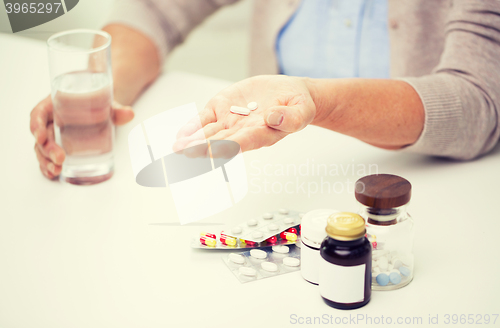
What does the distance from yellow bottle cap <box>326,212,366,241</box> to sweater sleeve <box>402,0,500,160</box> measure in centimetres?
37

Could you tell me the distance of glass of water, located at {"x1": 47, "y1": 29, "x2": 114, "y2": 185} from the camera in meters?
0.77

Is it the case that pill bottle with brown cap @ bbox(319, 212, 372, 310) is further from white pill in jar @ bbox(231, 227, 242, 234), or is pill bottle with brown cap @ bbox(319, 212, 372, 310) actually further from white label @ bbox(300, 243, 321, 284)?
white pill in jar @ bbox(231, 227, 242, 234)

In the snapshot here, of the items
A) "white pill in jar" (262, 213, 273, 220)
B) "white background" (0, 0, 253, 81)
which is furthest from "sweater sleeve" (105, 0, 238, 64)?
"white background" (0, 0, 253, 81)

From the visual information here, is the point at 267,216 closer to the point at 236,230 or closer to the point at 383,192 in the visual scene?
the point at 236,230

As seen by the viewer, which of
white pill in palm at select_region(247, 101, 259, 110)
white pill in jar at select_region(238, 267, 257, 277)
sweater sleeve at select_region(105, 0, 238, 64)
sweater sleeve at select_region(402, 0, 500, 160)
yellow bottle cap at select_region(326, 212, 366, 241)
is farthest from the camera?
sweater sleeve at select_region(105, 0, 238, 64)

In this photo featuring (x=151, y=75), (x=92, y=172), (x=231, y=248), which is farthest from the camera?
(x=151, y=75)

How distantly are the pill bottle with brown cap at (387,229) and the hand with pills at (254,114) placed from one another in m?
0.12

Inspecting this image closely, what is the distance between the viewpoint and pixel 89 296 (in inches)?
22.6

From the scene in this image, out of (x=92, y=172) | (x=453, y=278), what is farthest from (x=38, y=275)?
(x=453, y=278)

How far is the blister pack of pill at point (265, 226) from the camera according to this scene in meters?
0.64

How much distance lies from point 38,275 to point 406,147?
59cm

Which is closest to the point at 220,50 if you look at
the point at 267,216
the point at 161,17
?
the point at 161,17

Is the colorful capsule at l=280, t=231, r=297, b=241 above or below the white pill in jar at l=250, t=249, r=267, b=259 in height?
above

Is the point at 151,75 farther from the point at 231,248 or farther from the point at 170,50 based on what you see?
the point at 231,248
